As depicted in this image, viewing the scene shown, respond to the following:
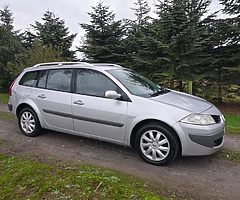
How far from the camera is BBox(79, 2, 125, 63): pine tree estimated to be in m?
13.0

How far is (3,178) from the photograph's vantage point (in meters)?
3.55

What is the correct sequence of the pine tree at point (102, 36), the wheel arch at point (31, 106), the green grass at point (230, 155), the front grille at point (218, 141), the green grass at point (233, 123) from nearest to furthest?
the front grille at point (218, 141) < the green grass at point (230, 155) < the wheel arch at point (31, 106) < the green grass at point (233, 123) < the pine tree at point (102, 36)

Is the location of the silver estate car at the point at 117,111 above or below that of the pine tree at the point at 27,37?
below

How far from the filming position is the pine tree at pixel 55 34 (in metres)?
15.0

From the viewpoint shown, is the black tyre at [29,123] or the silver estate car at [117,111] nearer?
the silver estate car at [117,111]

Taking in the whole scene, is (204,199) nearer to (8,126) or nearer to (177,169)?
(177,169)

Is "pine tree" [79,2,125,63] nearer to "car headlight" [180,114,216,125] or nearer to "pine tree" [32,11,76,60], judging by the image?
"pine tree" [32,11,76,60]

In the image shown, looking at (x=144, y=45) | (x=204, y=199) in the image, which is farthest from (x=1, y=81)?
(x=204, y=199)

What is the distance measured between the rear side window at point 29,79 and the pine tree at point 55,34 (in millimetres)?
9355

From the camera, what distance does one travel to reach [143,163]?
406 centimetres

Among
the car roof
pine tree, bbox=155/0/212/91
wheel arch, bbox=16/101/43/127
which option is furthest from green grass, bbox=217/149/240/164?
pine tree, bbox=155/0/212/91

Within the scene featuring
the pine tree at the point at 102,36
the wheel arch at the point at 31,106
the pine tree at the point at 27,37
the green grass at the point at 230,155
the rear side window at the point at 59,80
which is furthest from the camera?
the pine tree at the point at 27,37

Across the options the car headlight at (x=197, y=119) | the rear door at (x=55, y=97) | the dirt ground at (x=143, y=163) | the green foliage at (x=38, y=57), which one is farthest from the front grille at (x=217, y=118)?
the green foliage at (x=38, y=57)

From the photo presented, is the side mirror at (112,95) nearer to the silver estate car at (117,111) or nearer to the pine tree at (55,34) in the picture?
the silver estate car at (117,111)
